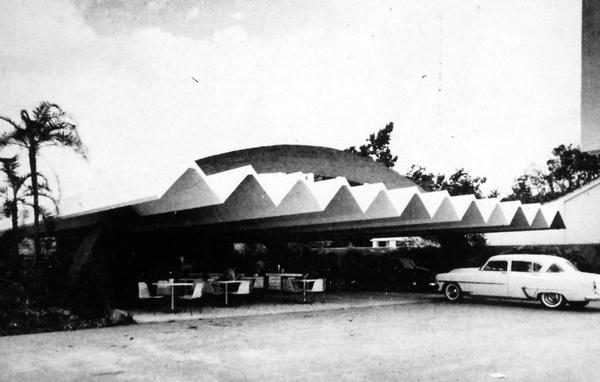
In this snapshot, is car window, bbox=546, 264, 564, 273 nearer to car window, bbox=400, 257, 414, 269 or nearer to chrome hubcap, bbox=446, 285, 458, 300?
chrome hubcap, bbox=446, 285, 458, 300

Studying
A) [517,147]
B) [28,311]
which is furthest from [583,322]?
[517,147]

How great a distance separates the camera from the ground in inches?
277

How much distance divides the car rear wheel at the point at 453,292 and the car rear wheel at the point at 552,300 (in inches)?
99.6

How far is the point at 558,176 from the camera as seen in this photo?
53.0m

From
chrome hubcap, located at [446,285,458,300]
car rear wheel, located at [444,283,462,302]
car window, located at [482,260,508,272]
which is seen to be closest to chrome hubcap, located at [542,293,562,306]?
car window, located at [482,260,508,272]

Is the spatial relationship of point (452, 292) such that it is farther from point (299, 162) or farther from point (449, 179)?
point (449, 179)

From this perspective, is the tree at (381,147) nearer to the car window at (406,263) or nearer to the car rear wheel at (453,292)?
the car window at (406,263)

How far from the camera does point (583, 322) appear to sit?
12273 mm

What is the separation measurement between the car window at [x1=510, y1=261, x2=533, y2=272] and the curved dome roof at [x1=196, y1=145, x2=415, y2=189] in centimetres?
1139

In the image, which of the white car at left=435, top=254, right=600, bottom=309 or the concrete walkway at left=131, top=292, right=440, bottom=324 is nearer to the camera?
the concrete walkway at left=131, top=292, right=440, bottom=324

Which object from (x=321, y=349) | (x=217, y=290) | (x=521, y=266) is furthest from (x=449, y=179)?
(x=321, y=349)

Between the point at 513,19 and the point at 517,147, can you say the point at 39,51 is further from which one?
the point at 517,147

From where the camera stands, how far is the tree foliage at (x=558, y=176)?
167 feet

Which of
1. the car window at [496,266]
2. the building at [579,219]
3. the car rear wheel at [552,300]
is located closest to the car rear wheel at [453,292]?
the car window at [496,266]
